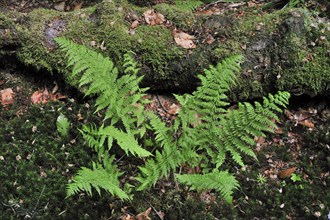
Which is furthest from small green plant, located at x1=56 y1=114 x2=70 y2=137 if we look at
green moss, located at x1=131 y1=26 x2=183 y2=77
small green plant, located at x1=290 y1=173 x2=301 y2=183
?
small green plant, located at x1=290 y1=173 x2=301 y2=183

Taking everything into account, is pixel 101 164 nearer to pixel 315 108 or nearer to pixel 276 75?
pixel 276 75

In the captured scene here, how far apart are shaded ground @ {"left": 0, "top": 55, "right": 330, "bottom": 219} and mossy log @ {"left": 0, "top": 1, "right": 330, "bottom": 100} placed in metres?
0.30

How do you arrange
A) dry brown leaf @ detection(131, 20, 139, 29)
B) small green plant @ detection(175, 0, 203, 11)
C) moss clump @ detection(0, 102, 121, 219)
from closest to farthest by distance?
moss clump @ detection(0, 102, 121, 219) < dry brown leaf @ detection(131, 20, 139, 29) < small green plant @ detection(175, 0, 203, 11)

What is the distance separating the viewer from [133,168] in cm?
447

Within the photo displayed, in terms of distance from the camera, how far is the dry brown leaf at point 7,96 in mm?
4914

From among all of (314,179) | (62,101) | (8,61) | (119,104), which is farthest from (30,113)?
(314,179)

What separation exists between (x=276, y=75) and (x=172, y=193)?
1897mm

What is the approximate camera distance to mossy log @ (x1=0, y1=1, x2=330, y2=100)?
4.94 metres

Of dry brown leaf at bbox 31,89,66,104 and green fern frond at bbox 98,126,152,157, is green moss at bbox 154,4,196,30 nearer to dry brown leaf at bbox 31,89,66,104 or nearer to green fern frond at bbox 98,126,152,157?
dry brown leaf at bbox 31,89,66,104

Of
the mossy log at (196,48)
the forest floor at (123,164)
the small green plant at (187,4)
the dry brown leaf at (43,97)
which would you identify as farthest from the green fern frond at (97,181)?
the small green plant at (187,4)

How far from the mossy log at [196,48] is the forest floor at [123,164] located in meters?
0.27

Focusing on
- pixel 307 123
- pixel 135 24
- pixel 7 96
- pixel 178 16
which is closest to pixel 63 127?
pixel 7 96

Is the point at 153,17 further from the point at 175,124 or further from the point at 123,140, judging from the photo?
the point at 123,140

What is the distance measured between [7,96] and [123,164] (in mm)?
1667
